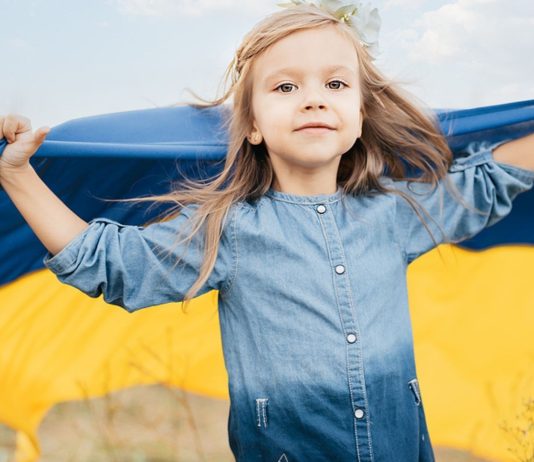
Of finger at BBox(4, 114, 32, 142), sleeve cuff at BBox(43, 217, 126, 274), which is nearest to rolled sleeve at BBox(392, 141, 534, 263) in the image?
sleeve cuff at BBox(43, 217, 126, 274)

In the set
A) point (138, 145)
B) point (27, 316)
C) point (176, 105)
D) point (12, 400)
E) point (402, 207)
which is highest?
point (176, 105)

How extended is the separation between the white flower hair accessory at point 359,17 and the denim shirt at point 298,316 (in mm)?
448

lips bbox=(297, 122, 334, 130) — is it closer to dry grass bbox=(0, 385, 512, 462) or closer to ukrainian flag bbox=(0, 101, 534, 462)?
ukrainian flag bbox=(0, 101, 534, 462)

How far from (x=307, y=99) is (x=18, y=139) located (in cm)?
61

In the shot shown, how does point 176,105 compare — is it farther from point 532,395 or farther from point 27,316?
point 532,395

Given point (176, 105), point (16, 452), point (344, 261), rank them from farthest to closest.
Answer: point (16, 452) → point (176, 105) → point (344, 261)

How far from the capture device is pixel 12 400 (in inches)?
83.6

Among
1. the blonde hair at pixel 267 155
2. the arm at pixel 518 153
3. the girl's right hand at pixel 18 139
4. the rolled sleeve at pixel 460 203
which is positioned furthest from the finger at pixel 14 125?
the arm at pixel 518 153

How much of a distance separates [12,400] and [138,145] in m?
0.86

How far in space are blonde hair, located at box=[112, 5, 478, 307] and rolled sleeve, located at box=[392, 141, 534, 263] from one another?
0.03m

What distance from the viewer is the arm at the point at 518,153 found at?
6.15 feet

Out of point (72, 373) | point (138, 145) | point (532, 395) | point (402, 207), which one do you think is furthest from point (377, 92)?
point (72, 373)

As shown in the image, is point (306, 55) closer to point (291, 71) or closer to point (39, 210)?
point (291, 71)

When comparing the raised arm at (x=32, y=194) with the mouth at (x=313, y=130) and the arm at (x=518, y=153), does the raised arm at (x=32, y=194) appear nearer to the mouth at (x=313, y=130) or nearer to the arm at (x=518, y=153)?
the mouth at (x=313, y=130)
